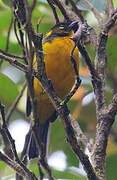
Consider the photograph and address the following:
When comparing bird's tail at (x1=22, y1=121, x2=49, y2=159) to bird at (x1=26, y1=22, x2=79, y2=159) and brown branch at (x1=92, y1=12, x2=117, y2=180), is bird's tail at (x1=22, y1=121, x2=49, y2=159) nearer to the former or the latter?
bird at (x1=26, y1=22, x2=79, y2=159)

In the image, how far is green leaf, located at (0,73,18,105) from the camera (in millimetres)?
2168

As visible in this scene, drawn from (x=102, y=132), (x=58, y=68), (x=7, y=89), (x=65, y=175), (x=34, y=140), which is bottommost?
(x=102, y=132)

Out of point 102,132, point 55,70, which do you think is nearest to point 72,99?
point 55,70

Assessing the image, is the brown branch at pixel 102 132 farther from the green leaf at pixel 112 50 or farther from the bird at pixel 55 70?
the bird at pixel 55 70

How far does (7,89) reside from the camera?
2238 millimetres

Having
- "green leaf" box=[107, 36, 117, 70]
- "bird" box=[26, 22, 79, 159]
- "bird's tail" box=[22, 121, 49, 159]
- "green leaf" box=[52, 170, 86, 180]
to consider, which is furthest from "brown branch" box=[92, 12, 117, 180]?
"bird" box=[26, 22, 79, 159]

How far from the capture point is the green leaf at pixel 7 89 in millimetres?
2168

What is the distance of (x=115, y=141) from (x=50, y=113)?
15.8 inches

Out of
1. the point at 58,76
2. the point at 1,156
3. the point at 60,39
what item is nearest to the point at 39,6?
the point at 60,39

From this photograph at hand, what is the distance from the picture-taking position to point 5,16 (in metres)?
2.32

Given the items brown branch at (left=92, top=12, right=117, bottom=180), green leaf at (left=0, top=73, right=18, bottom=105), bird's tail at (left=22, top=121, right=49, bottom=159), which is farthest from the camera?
green leaf at (left=0, top=73, right=18, bottom=105)

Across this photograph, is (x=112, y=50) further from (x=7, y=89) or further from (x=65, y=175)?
(x=65, y=175)

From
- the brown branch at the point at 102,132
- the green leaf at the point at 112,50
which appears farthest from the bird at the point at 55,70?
the brown branch at the point at 102,132

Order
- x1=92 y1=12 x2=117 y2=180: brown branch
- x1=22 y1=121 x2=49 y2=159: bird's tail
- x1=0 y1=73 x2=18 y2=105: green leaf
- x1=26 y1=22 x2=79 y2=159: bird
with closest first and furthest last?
x1=92 y1=12 x2=117 y2=180: brown branch, x1=22 y1=121 x2=49 y2=159: bird's tail, x1=0 y1=73 x2=18 y2=105: green leaf, x1=26 y1=22 x2=79 y2=159: bird
